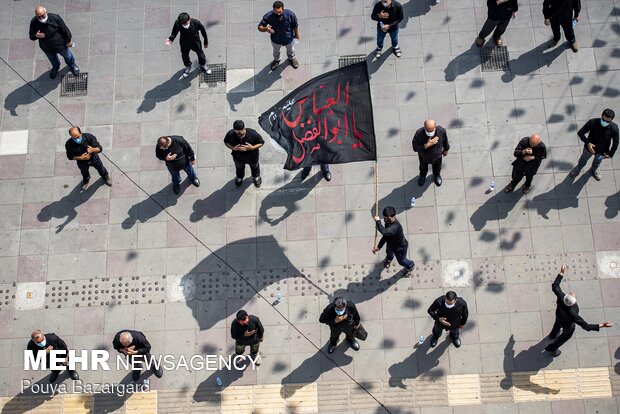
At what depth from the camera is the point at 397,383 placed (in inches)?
531

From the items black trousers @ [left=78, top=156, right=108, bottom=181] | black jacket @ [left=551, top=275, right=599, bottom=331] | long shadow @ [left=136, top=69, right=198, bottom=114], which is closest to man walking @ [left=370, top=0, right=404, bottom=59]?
long shadow @ [left=136, top=69, right=198, bottom=114]

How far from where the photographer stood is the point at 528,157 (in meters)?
13.4

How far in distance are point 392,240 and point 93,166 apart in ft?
21.3

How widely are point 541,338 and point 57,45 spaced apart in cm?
1204

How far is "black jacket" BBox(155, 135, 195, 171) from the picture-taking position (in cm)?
1372

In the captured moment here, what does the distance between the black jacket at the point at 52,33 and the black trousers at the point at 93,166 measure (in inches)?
116

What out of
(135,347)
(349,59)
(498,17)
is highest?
(498,17)

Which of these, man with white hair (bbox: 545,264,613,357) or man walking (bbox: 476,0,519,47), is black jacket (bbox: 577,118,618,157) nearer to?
man with white hair (bbox: 545,264,613,357)

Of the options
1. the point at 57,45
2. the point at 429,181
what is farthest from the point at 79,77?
the point at 429,181

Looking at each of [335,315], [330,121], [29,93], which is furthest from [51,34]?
[335,315]

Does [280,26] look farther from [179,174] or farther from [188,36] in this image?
[179,174]

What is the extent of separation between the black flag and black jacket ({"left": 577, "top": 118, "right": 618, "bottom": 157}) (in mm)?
4528

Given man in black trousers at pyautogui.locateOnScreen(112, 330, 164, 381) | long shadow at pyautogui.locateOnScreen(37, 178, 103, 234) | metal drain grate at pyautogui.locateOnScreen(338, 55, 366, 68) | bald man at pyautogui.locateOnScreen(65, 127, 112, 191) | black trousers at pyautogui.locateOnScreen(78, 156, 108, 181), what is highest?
metal drain grate at pyautogui.locateOnScreen(338, 55, 366, 68)

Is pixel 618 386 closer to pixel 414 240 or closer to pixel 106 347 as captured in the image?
pixel 414 240
